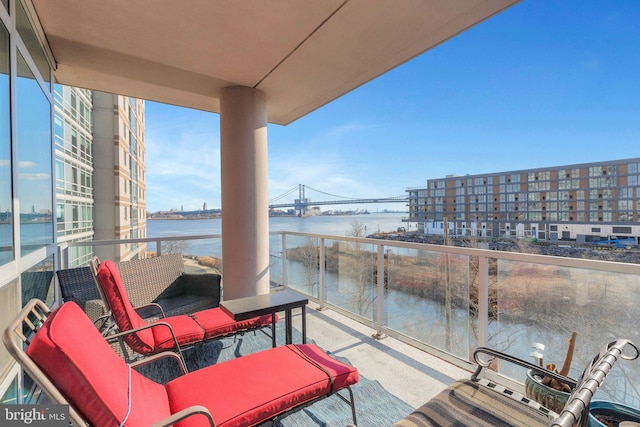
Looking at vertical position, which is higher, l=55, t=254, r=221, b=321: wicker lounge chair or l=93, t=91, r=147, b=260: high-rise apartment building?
l=93, t=91, r=147, b=260: high-rise apartment building

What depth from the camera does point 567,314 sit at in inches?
81.6

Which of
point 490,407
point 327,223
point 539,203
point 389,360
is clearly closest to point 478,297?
point 389,360

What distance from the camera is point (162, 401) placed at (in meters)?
1.44

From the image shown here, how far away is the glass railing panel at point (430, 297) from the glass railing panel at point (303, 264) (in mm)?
1433

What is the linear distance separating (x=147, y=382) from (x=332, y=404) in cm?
128

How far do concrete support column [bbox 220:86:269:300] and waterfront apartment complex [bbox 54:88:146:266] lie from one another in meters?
8.66

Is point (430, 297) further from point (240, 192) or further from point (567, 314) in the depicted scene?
point (240, 192)

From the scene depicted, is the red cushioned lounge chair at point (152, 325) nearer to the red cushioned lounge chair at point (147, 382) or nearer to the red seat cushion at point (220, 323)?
the red seat cushion at point (220, 323)

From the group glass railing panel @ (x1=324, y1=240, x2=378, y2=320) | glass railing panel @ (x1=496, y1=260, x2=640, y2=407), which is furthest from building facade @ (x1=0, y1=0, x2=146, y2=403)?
glass railing panel @ (x1=496, y1=260, x2=640, y2=407)

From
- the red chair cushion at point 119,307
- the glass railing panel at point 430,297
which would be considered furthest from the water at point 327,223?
the red chair cushion at point 119,307

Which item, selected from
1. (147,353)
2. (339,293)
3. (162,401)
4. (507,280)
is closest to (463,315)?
(507,280)

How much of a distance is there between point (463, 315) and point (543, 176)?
2205 cm

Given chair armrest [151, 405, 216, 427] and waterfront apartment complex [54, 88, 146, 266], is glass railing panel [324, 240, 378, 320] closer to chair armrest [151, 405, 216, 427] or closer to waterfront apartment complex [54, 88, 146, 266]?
chair armrest [151, 405, 216, 427]

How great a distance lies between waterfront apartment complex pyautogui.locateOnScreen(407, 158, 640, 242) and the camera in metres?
11.9
